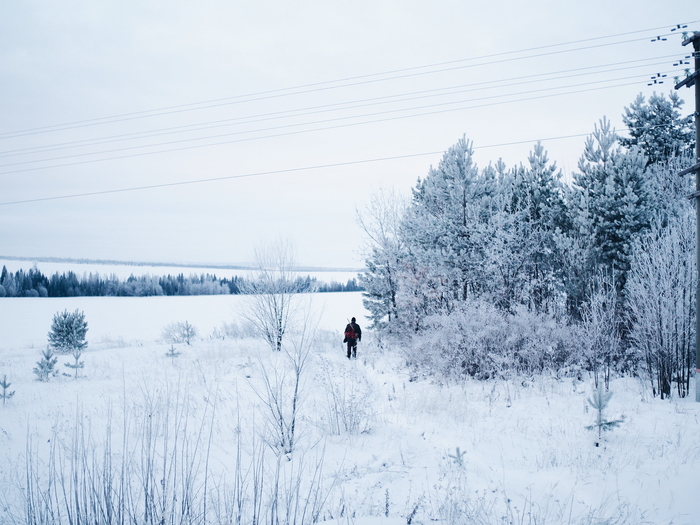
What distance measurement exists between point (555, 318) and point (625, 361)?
2.22 m

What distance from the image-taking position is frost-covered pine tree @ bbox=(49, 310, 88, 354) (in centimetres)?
1922

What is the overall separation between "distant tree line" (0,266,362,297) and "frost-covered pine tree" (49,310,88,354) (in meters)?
8.22

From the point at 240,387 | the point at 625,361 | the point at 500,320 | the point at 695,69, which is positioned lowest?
the point at 240,387

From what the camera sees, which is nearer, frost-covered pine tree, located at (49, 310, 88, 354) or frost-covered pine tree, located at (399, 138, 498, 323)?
frost-covered pine tree, located at (399, 138, 498, 323)

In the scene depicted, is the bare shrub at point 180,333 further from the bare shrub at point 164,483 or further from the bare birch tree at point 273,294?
the bare shrub at point 164,483

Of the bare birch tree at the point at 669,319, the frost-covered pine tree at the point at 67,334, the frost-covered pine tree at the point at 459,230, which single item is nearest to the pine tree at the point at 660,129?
the frost-covered pine tree at the point at 459,230

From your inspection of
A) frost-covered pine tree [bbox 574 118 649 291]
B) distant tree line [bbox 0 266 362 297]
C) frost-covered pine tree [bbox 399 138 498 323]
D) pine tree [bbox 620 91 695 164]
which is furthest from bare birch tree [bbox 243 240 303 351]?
pine tree [bbox 620 91 695 164]

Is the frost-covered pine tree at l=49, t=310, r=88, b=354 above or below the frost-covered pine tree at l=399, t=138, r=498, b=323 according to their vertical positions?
below

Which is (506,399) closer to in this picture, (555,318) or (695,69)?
(555,318)

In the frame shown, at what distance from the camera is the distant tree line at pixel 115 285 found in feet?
128

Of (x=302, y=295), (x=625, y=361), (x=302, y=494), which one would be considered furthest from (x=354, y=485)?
(x=302, y=295)

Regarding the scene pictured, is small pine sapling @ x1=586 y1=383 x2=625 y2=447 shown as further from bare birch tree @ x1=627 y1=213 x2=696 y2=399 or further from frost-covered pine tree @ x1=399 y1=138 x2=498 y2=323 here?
frost-covered pine tree @ x1=399 y1=138 x2=498 y2=323

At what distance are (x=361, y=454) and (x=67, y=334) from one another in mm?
19862

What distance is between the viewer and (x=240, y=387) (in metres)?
11.2
